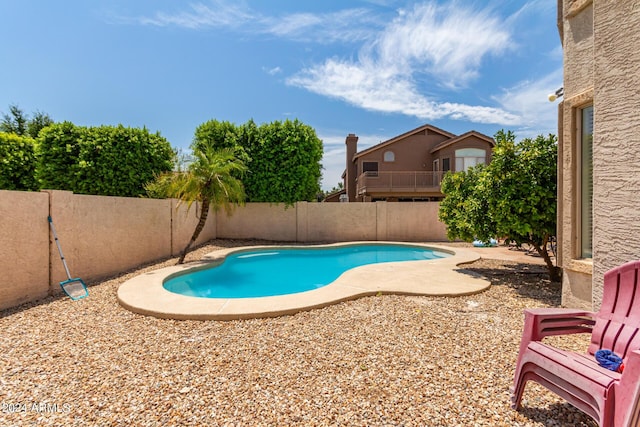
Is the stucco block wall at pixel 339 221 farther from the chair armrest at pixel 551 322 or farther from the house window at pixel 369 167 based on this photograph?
the chair armrest at pixel 551 322

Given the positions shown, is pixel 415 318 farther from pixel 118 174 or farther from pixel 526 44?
pixel 118 174

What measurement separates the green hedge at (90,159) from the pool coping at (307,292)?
17.7 ft

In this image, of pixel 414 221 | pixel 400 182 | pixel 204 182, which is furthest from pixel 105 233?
pixel 400 182

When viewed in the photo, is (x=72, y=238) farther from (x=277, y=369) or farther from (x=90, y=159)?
(x=277, y=369)

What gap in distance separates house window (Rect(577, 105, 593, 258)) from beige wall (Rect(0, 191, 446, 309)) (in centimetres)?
915

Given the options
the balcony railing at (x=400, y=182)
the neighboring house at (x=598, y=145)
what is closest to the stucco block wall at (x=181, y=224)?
the neighboring house at (x=598, y=145)

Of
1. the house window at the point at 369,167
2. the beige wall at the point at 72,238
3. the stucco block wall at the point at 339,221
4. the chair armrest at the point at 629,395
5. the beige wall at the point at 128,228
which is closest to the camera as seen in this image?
the chair armrest at the point at 629,395

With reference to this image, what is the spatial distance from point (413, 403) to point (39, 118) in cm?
3109

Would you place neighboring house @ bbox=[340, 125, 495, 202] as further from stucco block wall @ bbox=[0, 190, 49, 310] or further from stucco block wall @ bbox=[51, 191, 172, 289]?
stucco block wall @ bbox=[0, 190, 49, 310]

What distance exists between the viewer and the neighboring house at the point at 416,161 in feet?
65.5

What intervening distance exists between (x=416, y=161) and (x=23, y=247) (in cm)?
2179

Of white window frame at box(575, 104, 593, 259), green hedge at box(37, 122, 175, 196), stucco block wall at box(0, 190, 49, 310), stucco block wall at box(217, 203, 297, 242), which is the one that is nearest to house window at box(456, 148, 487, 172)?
stucco block wall at box(217, 203, 297, 242)

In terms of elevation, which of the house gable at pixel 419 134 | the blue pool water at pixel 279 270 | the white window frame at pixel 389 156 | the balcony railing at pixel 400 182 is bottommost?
the blue pool water at pixel 279 270

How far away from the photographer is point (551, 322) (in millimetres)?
2254
